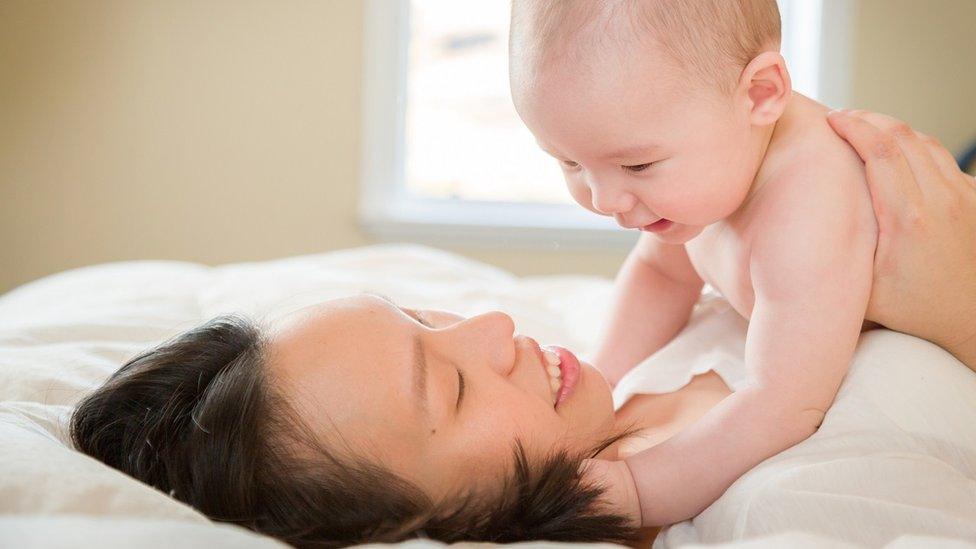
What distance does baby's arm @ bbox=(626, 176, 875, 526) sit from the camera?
90 cm

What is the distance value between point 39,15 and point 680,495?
315 centimetres

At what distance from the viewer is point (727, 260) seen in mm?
1057

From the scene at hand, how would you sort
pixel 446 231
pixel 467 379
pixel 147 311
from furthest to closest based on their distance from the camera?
pixel 446 231
pixel 147 311
pixel 467 379

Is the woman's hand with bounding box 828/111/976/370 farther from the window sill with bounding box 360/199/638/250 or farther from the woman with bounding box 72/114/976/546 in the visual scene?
the window sill with bounding box 360/199/638/250

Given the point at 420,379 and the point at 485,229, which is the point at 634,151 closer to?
the point at 420,379

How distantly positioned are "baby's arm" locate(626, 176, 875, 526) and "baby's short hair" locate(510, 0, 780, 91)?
0.18 metres

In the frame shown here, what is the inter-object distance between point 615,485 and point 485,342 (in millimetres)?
197

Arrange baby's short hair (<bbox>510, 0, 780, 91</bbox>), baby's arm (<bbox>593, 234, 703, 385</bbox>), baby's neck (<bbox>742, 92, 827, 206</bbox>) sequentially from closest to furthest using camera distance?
baby's short hair (<bbox>510, 0, 780, 91</bbox>) → baby's neck (<bbox>742, 92, 827, 206</bbox>) → baby's arm (<bbox>593, 234, 703, 385</bbox>)

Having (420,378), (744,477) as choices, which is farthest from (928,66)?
(420,378)

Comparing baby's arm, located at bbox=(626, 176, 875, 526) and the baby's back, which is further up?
the baby's back

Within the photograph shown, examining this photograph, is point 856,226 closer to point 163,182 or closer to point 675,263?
point 675,263

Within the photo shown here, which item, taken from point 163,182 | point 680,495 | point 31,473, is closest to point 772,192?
point 680,495

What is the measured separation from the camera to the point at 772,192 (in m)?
0.96

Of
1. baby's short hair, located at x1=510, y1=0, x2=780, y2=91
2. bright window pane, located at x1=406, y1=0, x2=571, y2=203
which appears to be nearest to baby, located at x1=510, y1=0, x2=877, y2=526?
baby's short hair, located at x1=510, y1=0, x2=780, y2=91
